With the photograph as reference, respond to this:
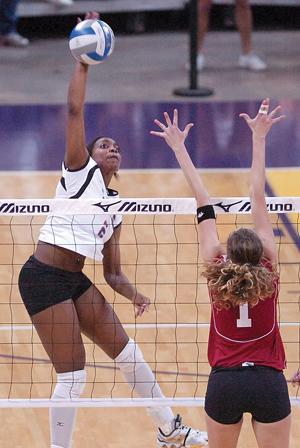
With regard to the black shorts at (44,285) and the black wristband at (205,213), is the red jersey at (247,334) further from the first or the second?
the black shorts at (44,285)

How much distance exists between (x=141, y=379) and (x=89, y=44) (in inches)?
83.5

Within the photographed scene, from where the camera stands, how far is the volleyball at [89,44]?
684 cm

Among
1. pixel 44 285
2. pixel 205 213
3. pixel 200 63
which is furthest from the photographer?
pixel 200 63

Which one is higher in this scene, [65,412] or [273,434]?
[273,434]

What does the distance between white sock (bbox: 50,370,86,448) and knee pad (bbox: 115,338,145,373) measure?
371 millimetres

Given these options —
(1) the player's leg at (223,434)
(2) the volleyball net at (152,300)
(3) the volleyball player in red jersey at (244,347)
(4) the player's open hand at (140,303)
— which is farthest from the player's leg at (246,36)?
(1) the player's leg at (223,434)

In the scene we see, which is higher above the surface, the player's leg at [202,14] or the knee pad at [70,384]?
the knee pad at [70,384]

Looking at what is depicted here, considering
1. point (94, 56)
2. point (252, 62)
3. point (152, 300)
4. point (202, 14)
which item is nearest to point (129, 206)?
point (94, 56)

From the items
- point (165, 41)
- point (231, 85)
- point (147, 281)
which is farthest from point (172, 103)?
point (147, 281)

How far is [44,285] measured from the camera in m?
6.85

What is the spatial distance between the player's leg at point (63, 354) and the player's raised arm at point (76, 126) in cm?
85

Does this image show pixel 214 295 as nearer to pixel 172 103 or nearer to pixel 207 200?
pixel 207 200

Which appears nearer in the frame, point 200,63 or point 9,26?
point 200,63

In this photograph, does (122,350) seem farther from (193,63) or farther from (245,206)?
(193,63)
